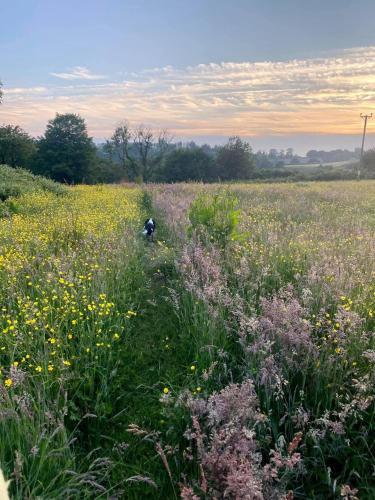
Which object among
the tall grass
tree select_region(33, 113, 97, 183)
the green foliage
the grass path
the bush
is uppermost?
tree select_region(33, 113, 97, 183)

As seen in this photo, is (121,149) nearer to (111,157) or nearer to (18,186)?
(111,157)

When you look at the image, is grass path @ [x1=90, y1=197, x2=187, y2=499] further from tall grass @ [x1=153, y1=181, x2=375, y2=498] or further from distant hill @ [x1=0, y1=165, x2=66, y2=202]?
distant hill @ [x1=0, y1=165, x2=66, y2=202]

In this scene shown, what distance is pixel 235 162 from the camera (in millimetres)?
70062

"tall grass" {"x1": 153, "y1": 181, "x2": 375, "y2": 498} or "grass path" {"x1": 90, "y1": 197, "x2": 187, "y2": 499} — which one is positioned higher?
"tall grass" {"x1": 153, "y1": 181, "x2": 375, "y2": 498}

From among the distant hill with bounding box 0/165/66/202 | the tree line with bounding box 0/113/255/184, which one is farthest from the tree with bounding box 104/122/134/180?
the distant hill with bounding box 0/165/66/202

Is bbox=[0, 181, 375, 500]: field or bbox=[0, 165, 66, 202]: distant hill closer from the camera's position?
bbox=[0, 181, 375, 500]: field

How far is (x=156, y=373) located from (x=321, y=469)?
180 centimetres

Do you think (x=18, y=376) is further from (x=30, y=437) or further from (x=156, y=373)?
(x=156, y=373)

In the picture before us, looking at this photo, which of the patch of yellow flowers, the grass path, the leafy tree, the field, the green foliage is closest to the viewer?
the field

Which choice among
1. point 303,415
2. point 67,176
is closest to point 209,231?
point 303,415

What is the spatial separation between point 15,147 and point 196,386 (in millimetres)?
52305

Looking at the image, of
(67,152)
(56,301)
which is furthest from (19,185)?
(67,152)

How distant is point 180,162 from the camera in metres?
68.8

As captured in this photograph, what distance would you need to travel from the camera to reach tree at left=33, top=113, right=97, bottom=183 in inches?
1949
